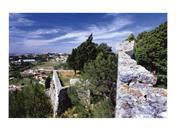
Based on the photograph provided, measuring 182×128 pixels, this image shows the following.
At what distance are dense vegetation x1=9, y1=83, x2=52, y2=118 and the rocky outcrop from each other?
63cm

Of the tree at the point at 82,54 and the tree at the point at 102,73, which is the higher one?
the tree at the point at 82,54

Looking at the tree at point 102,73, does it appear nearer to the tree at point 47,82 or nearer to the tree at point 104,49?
the tree at point 104,49

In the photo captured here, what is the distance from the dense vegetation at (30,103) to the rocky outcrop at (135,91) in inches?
24.7

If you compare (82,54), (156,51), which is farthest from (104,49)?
(156,51)

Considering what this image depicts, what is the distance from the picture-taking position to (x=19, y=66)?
3982 mm

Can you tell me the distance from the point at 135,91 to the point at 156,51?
0.39m

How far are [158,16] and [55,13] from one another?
879mm

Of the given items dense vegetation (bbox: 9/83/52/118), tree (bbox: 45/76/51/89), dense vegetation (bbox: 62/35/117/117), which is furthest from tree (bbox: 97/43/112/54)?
dense vegetation (bbox: 9/83/52/118)

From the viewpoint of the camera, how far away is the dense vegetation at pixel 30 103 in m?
3.96

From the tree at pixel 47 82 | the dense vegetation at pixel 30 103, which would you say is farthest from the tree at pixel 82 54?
the dense vegetation at pixel 30 103

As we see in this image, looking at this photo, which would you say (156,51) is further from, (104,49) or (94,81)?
(94,81)
